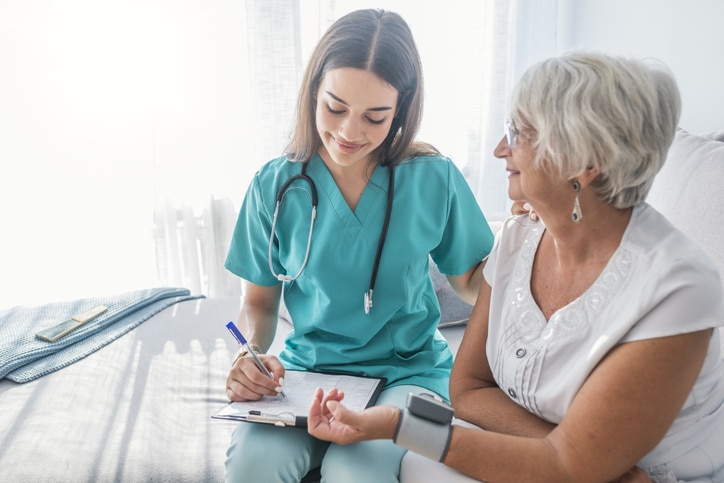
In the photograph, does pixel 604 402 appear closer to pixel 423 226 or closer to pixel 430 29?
pixel 423 226

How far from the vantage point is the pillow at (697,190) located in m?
1.33

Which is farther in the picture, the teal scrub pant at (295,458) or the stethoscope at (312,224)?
the stethoscope at (312,224)

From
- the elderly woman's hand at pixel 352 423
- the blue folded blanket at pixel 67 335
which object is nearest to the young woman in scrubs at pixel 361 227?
the elderly woman's hand at pixel 352 423

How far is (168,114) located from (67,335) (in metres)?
0.97

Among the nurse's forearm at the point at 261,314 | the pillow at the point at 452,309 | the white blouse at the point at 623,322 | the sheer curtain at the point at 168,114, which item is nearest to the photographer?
the white blouse at the point at 623,322

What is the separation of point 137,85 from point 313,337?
4.84 ft

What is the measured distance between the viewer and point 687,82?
6.34 ft

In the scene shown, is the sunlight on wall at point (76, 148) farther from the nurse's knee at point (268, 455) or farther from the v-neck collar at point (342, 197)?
the nurse's knee at point (268, 455)

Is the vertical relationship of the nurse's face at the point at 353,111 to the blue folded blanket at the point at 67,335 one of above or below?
above

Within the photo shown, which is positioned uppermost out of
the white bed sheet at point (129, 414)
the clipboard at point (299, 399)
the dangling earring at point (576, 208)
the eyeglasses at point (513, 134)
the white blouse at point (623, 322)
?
the eyeglasses at point (513, 134)

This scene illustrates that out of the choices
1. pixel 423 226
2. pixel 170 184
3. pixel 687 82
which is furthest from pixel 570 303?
pixel 170 184

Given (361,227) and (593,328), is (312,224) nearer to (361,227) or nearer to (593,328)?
(361,227)

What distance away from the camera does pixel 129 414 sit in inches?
59.8

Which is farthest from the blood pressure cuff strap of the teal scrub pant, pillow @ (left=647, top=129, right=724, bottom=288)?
pillow @ (left=647, top=129, right=724, bottom=288)
